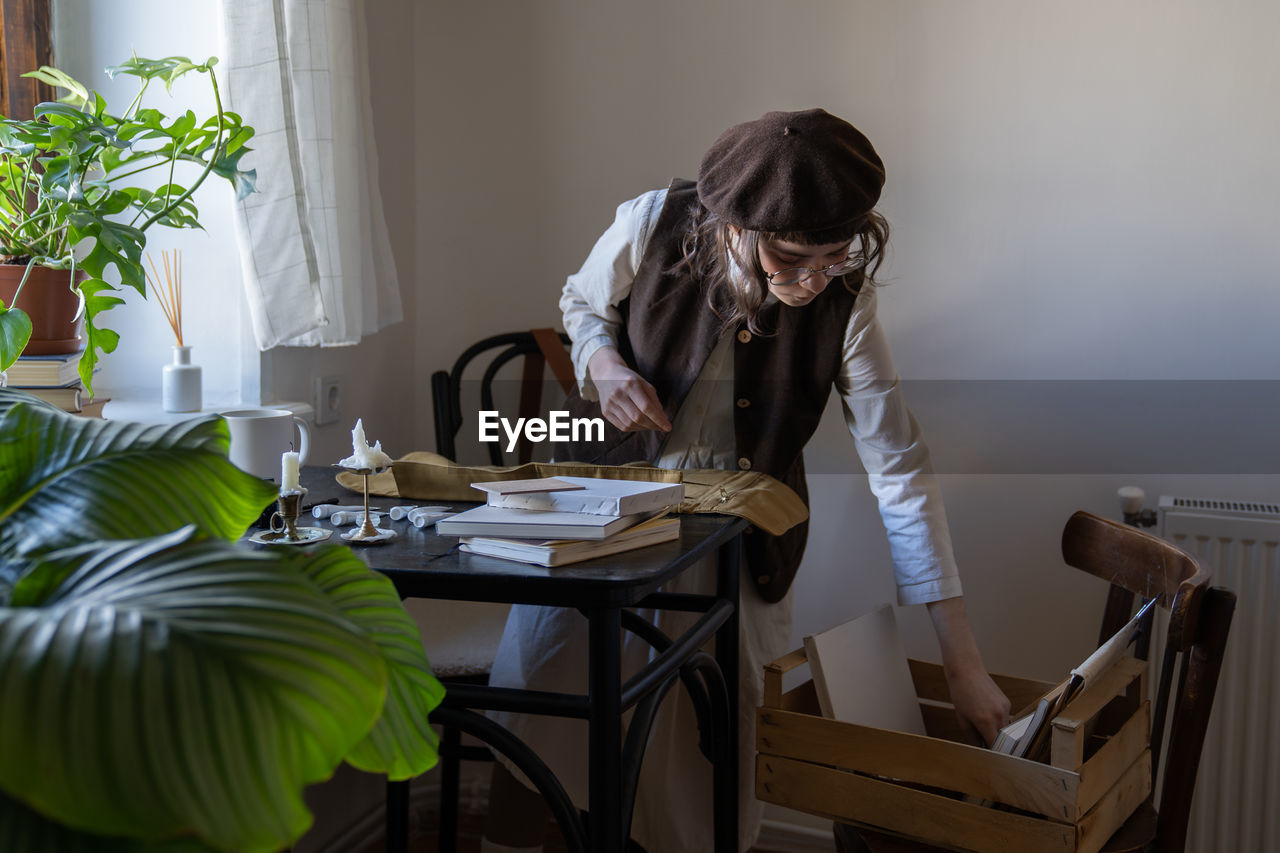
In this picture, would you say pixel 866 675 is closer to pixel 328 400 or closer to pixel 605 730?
pixel 605 730

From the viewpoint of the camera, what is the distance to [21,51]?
1489 mm

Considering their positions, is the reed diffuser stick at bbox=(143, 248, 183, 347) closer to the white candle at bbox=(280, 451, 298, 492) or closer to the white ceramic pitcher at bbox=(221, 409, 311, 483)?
the white ceramic pitcher at bbox=(221, 409, 311, 483)

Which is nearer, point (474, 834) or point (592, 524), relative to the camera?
point (592, 524)

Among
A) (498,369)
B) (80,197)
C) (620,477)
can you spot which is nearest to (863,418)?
(620,477)

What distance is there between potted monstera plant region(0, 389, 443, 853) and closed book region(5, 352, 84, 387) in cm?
80

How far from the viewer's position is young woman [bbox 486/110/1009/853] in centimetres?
138

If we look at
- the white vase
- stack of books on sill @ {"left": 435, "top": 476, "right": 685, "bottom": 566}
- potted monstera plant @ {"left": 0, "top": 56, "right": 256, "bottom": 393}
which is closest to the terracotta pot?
potted monstera plant @ {"left": 0, "top": 56, "right": 256, "bottom": 393}

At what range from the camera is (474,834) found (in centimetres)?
212

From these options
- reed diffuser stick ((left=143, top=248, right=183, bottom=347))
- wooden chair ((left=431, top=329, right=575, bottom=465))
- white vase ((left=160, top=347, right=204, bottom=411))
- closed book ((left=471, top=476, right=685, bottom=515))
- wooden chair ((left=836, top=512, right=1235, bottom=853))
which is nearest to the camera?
closed book ((left=471, top=476, right=685, bottom=515))

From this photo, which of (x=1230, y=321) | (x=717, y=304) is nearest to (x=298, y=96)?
(x=717, y=304)

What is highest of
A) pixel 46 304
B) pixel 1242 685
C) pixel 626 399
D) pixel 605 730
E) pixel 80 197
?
pixel 80 197

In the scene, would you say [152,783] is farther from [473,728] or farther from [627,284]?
[627,284]

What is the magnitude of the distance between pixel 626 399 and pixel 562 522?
436 millimetres

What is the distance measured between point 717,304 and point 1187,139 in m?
0.85
